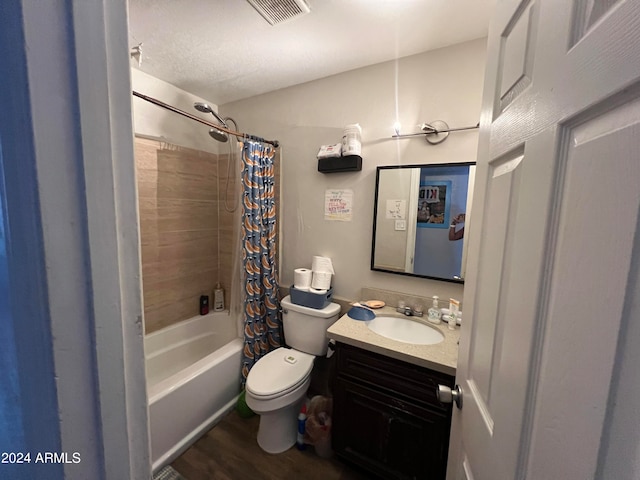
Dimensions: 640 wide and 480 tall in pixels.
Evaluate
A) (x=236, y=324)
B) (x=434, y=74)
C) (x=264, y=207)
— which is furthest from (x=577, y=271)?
(x=236, y=324)

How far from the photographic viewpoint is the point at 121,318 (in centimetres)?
34

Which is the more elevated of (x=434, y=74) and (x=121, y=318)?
(x=434, y=74)

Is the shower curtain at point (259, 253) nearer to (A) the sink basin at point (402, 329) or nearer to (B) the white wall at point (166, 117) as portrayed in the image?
(B) the white wall at point (166, 117)

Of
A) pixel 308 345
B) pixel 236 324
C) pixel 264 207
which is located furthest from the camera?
pixel 236 324

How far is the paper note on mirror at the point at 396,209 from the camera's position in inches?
62.7

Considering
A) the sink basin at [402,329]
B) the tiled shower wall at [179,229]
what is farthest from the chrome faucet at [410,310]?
the tiled shower wall at [179,229]

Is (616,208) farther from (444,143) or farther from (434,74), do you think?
(434,74)

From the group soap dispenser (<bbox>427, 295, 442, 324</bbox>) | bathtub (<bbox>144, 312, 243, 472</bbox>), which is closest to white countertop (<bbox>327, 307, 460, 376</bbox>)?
soap dispenser (<bbox>427, 295, 442, 324</bbox>)

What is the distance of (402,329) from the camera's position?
1510 mm

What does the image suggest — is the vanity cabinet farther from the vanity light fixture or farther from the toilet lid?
the vanity light fixture

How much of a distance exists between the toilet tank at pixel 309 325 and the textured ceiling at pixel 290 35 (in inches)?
64.1

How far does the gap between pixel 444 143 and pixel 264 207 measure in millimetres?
1294

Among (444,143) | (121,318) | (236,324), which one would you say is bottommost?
(236,324)

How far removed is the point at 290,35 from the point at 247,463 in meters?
2.45
